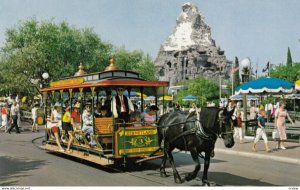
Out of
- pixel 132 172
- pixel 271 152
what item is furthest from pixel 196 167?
pixel 271 152

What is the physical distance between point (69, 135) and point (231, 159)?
193 inches

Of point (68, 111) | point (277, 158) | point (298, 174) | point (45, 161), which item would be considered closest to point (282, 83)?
point (277, 158)

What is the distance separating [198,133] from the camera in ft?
26.3

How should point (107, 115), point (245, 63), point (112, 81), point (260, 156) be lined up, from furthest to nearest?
point (245, 63), point (260, 156), point (107, 115), point (112, 81)

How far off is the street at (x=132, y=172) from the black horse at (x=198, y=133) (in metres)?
0.63

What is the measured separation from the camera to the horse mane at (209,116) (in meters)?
7.82

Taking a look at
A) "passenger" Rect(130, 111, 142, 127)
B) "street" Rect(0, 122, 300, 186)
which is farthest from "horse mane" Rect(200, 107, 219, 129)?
"passenger" Rect(130, 111, 142, 127)

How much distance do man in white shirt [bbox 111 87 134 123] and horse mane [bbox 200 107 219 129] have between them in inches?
102

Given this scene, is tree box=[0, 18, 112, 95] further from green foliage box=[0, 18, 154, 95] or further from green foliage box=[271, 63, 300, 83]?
green foliage box=[271, 63, 300, 83]

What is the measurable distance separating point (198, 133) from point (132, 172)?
243 centimetres

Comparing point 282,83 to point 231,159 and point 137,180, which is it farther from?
point 137,180

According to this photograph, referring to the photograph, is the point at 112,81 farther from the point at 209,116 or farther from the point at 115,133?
the point at 209,116

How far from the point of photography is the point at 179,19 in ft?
452

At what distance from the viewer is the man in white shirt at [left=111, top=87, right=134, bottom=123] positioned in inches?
391
